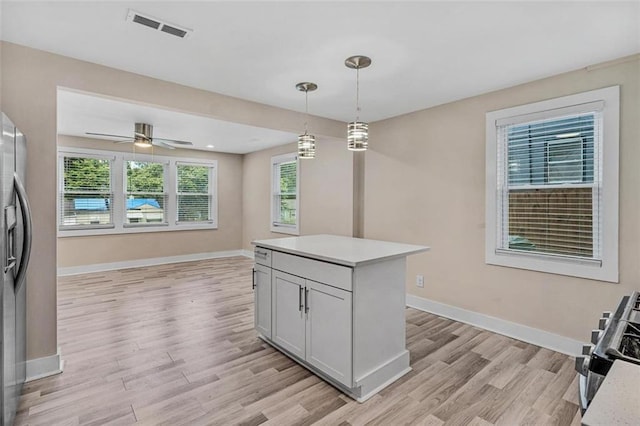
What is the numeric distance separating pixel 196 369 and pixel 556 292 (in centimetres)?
320

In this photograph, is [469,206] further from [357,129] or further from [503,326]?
[357,129]

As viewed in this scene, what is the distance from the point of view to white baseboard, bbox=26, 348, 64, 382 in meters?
2.40

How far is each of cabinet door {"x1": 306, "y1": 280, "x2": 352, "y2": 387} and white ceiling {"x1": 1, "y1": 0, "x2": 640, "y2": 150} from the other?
1.78 m

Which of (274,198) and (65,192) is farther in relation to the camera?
(274,198)

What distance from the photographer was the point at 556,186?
2.95 meters

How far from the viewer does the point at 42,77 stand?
2.49 metres

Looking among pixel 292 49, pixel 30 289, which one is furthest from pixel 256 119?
pixel 30 289

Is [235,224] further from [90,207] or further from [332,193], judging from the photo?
[332,193]

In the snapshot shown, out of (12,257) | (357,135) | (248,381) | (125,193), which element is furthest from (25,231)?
(125,193)

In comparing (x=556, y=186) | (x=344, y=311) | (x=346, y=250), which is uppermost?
(x=556, y=186)

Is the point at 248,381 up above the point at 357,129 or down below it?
below

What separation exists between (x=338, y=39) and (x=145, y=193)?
571 cm

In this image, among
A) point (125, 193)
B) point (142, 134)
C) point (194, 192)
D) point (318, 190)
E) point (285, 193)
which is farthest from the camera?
point (194, 192)

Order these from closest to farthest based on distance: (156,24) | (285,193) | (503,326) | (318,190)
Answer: (156,24)
(503,326)
(318,190)
(285,193)
